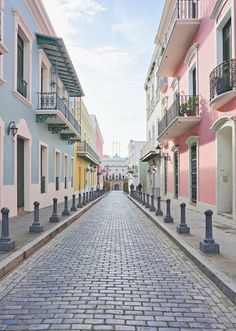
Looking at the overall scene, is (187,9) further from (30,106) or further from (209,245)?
(209,245)

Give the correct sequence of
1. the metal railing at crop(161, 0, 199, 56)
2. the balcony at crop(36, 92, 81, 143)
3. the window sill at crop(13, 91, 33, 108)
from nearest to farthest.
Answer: the window sill at crop(13, 91, 33, 108)
the metal railing at crop(161, 0, 199, 56)
the balcony at crop(36, 92, 81, 143)

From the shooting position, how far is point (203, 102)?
44.2 feet

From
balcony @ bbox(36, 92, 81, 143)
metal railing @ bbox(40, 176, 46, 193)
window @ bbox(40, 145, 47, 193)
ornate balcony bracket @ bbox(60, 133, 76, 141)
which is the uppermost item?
balcony @ bbox(36, 92, 81, 143)

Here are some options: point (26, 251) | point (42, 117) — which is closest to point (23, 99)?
point (42, 117)

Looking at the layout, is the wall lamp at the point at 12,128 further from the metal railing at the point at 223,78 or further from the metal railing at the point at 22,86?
the metal railing at the point at 223,78

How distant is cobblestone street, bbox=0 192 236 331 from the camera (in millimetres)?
3754

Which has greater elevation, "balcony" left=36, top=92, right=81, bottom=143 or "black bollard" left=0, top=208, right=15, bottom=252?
"balcony" left=36, top=92, right=81, bottom=143

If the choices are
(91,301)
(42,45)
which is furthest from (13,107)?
(91,301)

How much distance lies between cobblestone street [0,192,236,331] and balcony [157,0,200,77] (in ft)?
31.4

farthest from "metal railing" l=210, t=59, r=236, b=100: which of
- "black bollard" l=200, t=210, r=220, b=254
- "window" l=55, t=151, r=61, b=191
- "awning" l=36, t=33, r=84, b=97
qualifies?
"window" l=55, t=151, r=61, b=191

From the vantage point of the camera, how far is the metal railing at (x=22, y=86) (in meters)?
13.1

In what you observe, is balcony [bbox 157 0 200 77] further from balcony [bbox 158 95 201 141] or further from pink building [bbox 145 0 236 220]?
balcony [bbox 158 95 201 141]

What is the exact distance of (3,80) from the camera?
420 inches

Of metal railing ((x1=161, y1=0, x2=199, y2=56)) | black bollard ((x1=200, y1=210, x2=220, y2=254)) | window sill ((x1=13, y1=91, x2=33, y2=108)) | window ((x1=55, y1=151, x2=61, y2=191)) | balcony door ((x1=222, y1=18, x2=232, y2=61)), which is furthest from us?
window ((x1=55, y1=151, x2=61, y2=191))
